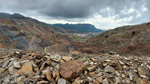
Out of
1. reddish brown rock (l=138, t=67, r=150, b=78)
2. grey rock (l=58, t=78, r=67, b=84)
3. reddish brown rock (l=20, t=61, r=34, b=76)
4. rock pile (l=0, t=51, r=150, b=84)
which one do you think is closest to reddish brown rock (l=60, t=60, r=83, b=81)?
rock pile (l=0, t=51, r=150, b=84)

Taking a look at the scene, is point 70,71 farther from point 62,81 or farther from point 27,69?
point 27,69

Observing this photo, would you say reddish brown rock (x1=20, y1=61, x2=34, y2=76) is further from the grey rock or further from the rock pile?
the grey rock

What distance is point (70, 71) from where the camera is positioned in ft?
Result: 16.2

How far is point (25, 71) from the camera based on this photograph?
185 inches

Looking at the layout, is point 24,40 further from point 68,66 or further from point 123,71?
point 123,71

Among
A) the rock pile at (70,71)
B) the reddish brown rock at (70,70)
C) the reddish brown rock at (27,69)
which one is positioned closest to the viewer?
the rock pile at (70,71)

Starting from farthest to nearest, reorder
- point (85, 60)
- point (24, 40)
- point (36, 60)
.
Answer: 1. point (24, 40)
2. point (85, 60)
3. point (36, 60)

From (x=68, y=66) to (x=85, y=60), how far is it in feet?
4.73

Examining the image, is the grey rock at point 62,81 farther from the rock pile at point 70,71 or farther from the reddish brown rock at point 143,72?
the reddish brown rock at point 143,72

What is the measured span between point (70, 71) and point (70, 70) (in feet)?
0.23

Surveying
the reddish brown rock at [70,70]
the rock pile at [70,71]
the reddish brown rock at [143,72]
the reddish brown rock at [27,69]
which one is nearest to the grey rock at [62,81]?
the rock pile at [70,71]

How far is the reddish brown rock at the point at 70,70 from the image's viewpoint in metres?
4.78

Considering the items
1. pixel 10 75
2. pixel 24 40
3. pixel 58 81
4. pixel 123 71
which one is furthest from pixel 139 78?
pixel 24 40

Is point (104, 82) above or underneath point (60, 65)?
underneath
